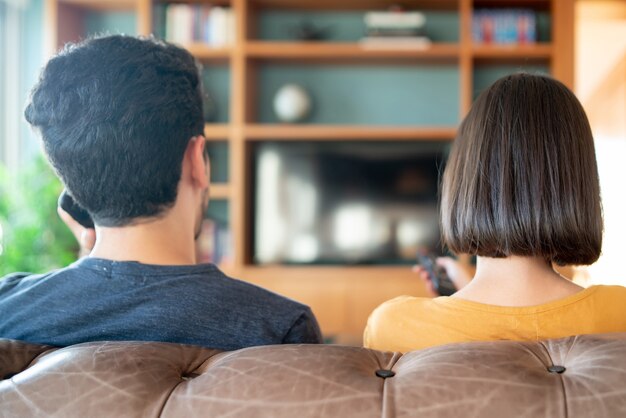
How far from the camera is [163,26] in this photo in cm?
441

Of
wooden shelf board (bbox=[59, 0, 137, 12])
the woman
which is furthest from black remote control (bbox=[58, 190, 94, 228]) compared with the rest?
wooden shelf board (bbox=[59, 0, 137, 12])

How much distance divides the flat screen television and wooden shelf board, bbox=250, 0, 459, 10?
0.84 metres

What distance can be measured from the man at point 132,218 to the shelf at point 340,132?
10.4 feet

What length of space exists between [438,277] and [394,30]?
296 centimetres

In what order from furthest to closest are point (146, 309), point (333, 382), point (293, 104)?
point (293, 104) < point (146, 309) < point (333, 382)

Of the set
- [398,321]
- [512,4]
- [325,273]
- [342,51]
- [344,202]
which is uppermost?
[512,4]

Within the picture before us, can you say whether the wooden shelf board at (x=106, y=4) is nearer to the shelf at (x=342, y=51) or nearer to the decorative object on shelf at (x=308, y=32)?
the shelf at (x=342, y=51)

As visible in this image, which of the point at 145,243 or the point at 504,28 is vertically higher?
the point at 504,28

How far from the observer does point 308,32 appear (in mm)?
4418

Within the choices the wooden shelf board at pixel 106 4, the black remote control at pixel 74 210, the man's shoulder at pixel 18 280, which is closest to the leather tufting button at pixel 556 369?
the man's shoulder at pixel 18 280

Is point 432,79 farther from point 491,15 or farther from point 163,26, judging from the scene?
point 163,26

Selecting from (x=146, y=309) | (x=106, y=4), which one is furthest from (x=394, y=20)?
(x=146, y=309)

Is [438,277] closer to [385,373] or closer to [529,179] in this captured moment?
[529,179]

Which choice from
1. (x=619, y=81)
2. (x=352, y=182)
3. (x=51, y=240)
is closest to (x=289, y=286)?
(x=352, y=182)
